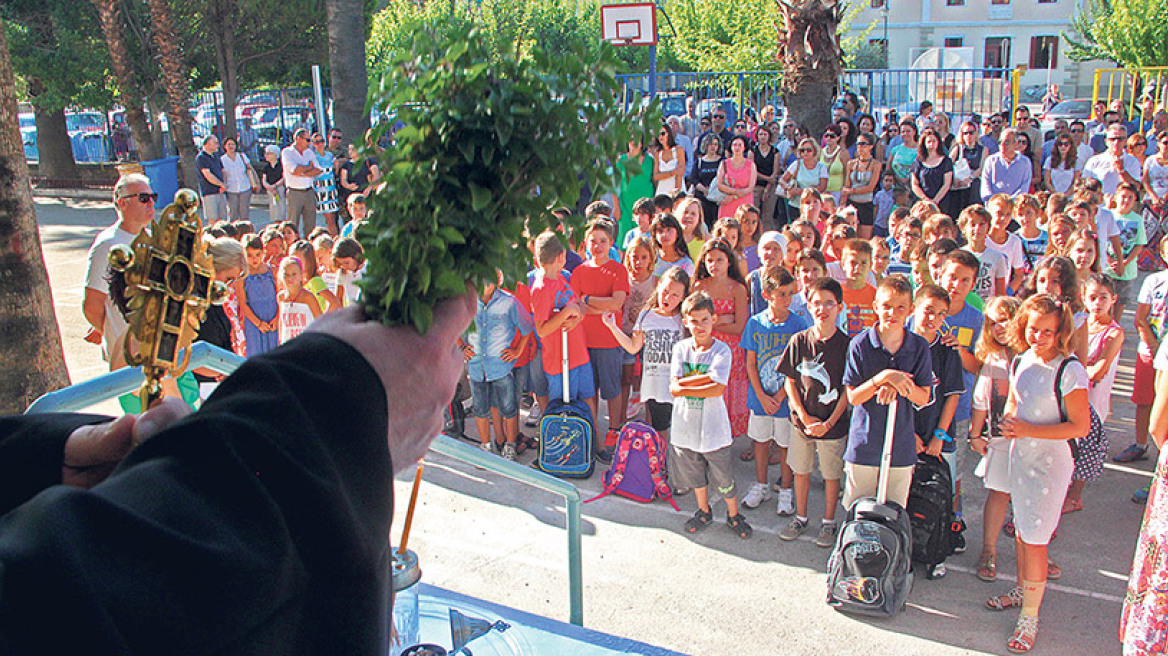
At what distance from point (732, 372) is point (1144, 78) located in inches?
705

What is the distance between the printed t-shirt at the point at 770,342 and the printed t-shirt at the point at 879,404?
2.58 feet

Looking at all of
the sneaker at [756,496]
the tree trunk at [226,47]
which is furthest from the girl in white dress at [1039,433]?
the tree trunk at [226,47]

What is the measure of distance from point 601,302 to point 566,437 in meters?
1.00

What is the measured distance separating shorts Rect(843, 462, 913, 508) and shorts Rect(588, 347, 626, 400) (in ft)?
7.26

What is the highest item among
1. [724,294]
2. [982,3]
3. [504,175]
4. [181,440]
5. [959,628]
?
[982,3]

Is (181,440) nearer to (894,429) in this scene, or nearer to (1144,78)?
(894,429)

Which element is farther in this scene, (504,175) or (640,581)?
(640,581)

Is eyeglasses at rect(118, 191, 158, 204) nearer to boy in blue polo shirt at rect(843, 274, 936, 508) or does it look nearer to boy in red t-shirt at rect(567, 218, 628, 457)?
boy in red t-shirt at rect(567, 218, 628, 457)

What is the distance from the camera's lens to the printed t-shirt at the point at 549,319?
21.3ft

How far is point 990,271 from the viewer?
696 centimetres

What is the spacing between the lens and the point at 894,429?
4.89 m

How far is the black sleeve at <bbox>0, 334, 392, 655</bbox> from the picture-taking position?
972 millimetres

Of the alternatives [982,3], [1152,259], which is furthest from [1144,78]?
[982,3]

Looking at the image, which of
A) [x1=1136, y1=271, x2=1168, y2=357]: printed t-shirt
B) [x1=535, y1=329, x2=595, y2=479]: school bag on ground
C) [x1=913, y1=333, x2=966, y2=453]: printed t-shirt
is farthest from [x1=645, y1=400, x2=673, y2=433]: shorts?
[x1=1136, y1=271, x2=1168, y2=357]: printed t-shirt
